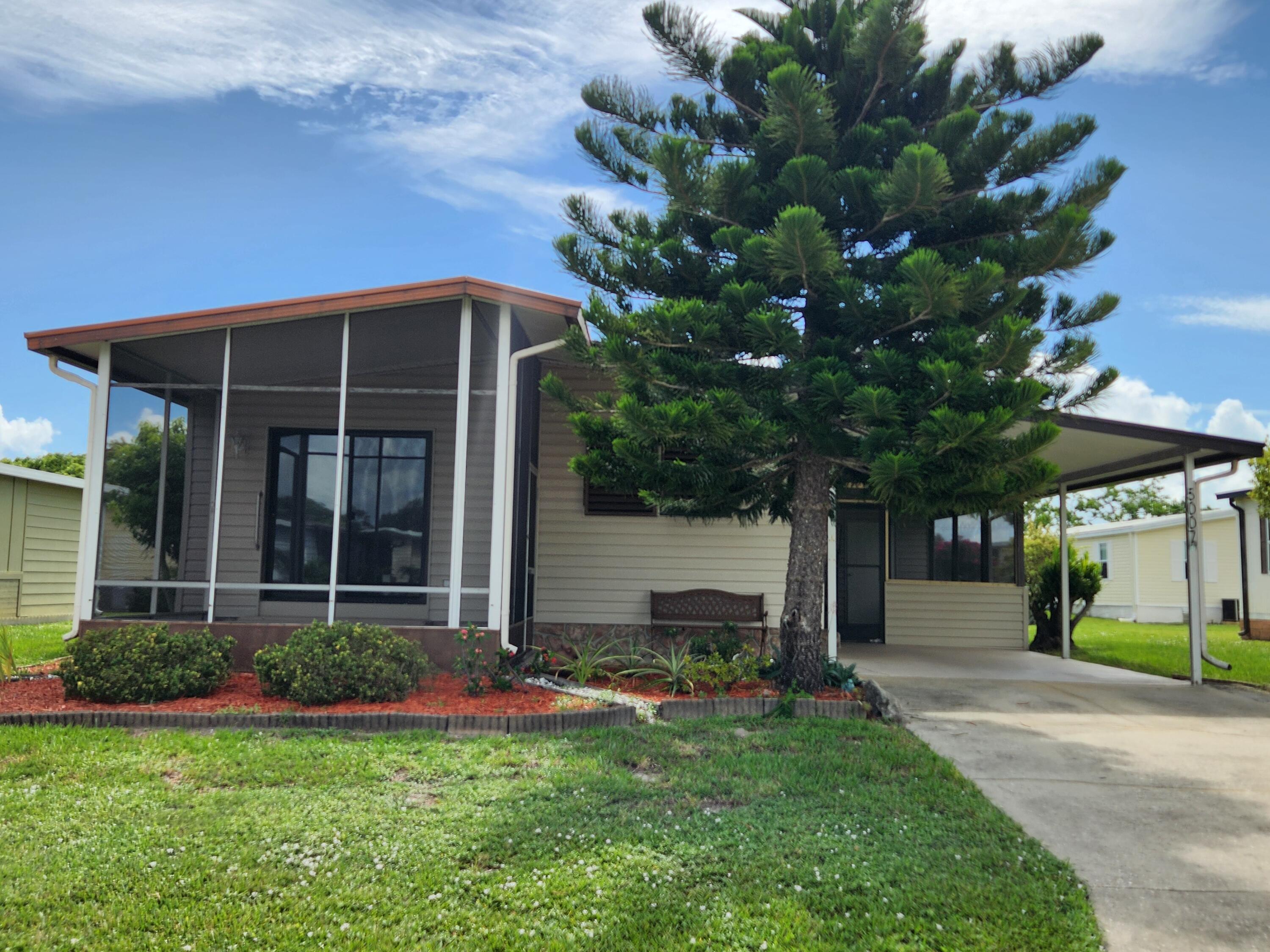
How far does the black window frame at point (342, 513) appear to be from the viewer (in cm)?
884

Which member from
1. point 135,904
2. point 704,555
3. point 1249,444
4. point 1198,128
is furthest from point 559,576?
point 1198,128

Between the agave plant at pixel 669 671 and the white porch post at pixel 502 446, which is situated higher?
the white porch post at pixel 502 446

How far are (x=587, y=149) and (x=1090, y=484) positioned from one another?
8.25 m

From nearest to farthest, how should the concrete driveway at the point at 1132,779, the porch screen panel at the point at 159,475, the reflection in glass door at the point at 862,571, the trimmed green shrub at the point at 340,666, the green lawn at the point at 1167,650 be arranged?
the concrete driveway at the point at 1132,779 → the trimmed green shrub at the point at 340,666 → the porch screen panel at the point at 159,475 → the green lawn at the point at 1167,650 → the reflection in glass door at the point at 862,571

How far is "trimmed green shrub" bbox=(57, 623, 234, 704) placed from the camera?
252 inches

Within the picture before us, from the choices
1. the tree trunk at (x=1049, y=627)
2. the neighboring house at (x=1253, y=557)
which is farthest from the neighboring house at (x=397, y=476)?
the neighboring house at (x=1253, y=557)

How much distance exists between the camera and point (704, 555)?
32.2 feet

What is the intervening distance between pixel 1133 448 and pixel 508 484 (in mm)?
6935

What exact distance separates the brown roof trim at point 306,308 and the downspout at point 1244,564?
17.0 meters

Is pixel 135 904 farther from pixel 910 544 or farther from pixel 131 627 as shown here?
pixel 910 544

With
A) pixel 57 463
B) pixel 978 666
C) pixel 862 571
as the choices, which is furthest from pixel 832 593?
pixel 57 463

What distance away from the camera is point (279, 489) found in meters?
9.39

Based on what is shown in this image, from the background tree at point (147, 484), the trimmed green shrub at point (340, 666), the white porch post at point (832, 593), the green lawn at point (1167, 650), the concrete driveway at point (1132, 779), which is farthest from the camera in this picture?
the green lawn at point (1167, 650)

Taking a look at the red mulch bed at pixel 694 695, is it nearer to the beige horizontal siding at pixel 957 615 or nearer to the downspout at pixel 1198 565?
the downspout at pixel 1198 565
